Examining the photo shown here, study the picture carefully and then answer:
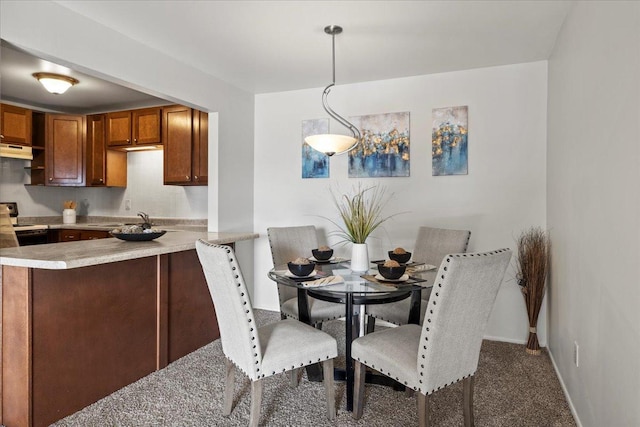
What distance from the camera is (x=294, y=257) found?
10.4 feet

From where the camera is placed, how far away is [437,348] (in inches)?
65.8

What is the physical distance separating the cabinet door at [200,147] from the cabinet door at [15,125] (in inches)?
80.5

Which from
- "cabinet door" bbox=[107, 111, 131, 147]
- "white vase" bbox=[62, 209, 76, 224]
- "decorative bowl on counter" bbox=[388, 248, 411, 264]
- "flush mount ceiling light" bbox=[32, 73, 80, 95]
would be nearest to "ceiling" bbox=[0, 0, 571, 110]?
"flush mount ceiling light" bbox=[32, 73, 80, 95]

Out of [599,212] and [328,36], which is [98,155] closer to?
[328,36]

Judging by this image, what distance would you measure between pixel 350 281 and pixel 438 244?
3.68 ft

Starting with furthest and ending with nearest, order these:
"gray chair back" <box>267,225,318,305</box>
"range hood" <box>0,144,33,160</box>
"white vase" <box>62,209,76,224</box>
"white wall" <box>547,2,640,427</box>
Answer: "white vase" <box>62,209,76,224</box> → "range hood" <box>0,144,33,160</box> → "gray chair back" <box>267,225,318,305</box> → "white wall" <box>547,2,640,427</box>

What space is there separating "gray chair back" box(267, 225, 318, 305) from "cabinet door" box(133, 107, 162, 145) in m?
1.98

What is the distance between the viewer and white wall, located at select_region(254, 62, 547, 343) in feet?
10.5

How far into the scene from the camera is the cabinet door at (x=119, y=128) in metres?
4.42

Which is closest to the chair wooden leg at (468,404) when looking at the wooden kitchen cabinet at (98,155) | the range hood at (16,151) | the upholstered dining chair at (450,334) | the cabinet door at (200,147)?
the upholstered dining chair at (450,334)

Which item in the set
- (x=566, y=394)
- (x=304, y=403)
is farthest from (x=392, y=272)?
(x=566, y=394)

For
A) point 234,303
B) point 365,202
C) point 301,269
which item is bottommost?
point 234,303

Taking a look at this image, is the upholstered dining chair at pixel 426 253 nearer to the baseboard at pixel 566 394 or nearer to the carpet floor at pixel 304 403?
the carpet floor at pixel 304 403

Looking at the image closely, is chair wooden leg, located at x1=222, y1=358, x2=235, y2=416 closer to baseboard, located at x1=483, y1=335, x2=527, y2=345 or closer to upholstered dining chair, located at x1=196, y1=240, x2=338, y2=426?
upholstered dining chair, located at x1=196, y1=240, x2=338, y2=426
